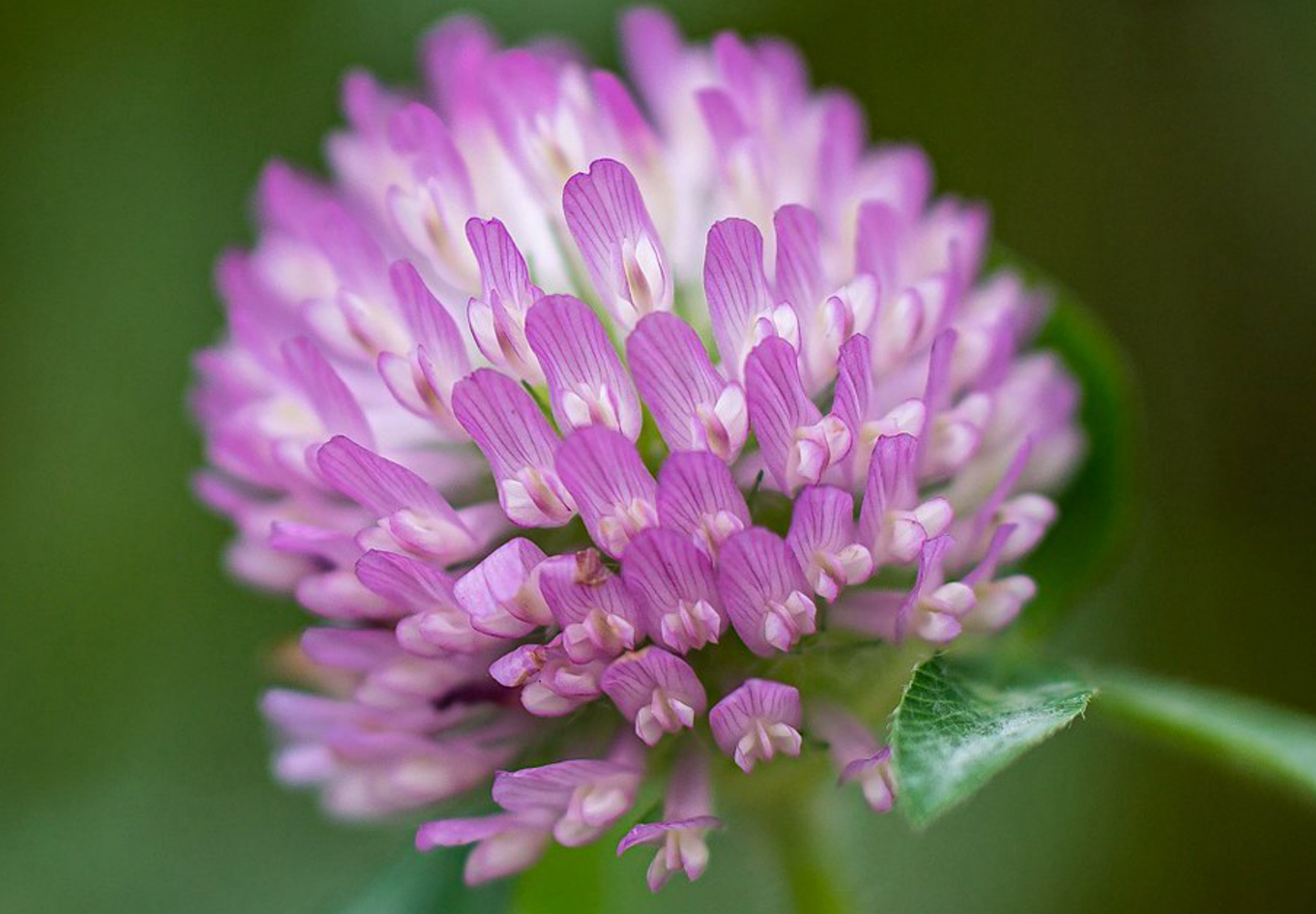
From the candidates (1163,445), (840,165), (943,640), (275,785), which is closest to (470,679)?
(943,640)

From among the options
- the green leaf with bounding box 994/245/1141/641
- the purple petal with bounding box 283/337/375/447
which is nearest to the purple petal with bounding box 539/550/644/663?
the purple petal with bounding box 283/337/375/447

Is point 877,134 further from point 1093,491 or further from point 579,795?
point 579,795

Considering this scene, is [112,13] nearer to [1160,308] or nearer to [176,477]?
[176,477]

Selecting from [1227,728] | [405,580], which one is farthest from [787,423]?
[1227,728]

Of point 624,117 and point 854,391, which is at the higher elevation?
point 624,117

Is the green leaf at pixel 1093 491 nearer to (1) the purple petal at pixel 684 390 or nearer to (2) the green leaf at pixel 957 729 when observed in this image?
(2) the green leaf at pixel 957 729

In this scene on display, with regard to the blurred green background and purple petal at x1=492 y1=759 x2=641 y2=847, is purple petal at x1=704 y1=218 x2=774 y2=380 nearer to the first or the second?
purple petal at x1=492 y1=759 x2=641 y2=847

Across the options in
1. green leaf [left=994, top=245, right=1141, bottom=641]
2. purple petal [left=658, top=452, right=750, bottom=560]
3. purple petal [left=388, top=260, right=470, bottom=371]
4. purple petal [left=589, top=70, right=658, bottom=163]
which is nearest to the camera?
purple petal [left=658, top=452, right=750, bottom=560]

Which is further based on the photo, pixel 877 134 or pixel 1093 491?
pixel 877 134

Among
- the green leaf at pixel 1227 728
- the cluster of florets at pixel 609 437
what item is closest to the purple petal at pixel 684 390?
the cluster of florets at pixel 609 437
